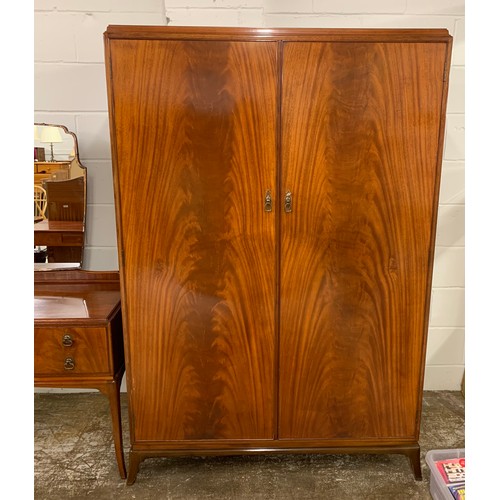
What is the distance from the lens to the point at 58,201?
212 cm

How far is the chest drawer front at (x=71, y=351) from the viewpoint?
1.71m

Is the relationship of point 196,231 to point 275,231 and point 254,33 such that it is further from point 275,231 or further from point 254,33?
point 254,33

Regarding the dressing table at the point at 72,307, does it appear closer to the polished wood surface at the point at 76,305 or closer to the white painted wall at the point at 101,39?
the polished wood surface at the point at 76,305

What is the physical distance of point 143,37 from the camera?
4.87 ft

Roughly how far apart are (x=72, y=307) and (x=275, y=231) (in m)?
0.86

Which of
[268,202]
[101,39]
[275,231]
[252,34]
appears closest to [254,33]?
[252,34]

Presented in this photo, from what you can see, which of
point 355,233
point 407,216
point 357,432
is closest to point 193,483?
point 357,432

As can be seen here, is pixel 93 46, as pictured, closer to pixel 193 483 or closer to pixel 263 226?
pixel 263 226

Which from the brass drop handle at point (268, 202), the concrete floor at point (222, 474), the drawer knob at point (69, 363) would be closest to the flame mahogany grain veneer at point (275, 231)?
the brass drop handle at point (268, 202)

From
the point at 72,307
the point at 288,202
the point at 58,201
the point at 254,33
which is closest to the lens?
the point at 254,33

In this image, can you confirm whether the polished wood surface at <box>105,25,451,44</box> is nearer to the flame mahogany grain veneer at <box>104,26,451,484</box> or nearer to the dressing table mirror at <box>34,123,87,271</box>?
the flame mahogany grain veneer at <box>104,26,451,484</box>

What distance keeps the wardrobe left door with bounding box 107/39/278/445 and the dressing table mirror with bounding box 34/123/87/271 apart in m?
0.65

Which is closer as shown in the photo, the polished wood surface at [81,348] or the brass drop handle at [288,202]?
the brass drop handle at [288,202]

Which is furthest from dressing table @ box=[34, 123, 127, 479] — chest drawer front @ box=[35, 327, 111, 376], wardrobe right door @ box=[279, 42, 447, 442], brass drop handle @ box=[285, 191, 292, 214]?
brass drop handle @ box=[285, 191, 292, 214]
